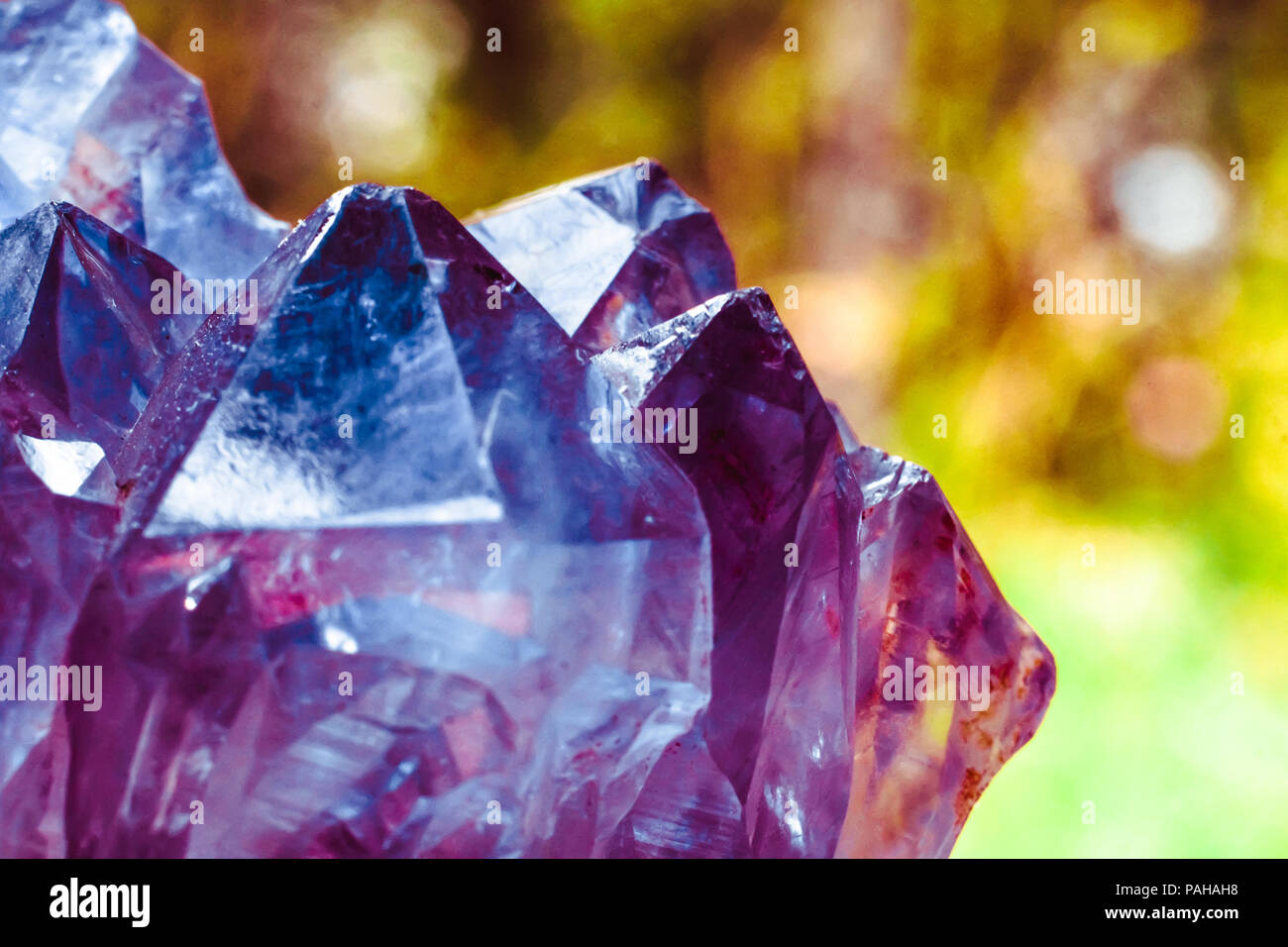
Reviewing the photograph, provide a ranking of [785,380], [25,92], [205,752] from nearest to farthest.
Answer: [205,752]
[785,380]
[25,92]

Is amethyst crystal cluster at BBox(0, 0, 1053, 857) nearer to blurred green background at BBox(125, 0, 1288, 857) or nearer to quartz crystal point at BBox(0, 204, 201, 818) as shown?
quartz crystal point at BBox(0, 204, 201, 818)

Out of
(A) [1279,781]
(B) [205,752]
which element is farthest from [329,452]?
(A) [1279,781]

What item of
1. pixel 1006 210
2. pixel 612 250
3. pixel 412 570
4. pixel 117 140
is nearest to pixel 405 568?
pixel 412 570

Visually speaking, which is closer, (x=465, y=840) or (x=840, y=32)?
A: (x=465, y=840)

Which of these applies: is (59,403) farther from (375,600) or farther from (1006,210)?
(1006,210)

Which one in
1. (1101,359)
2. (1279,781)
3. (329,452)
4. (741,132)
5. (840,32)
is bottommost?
(1279,781)

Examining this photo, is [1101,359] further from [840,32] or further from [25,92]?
[25,92]

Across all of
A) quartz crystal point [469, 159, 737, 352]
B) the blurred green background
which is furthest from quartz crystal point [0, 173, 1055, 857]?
the blurred green background

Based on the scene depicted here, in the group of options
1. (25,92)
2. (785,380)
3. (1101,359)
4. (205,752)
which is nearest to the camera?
(205,752)
